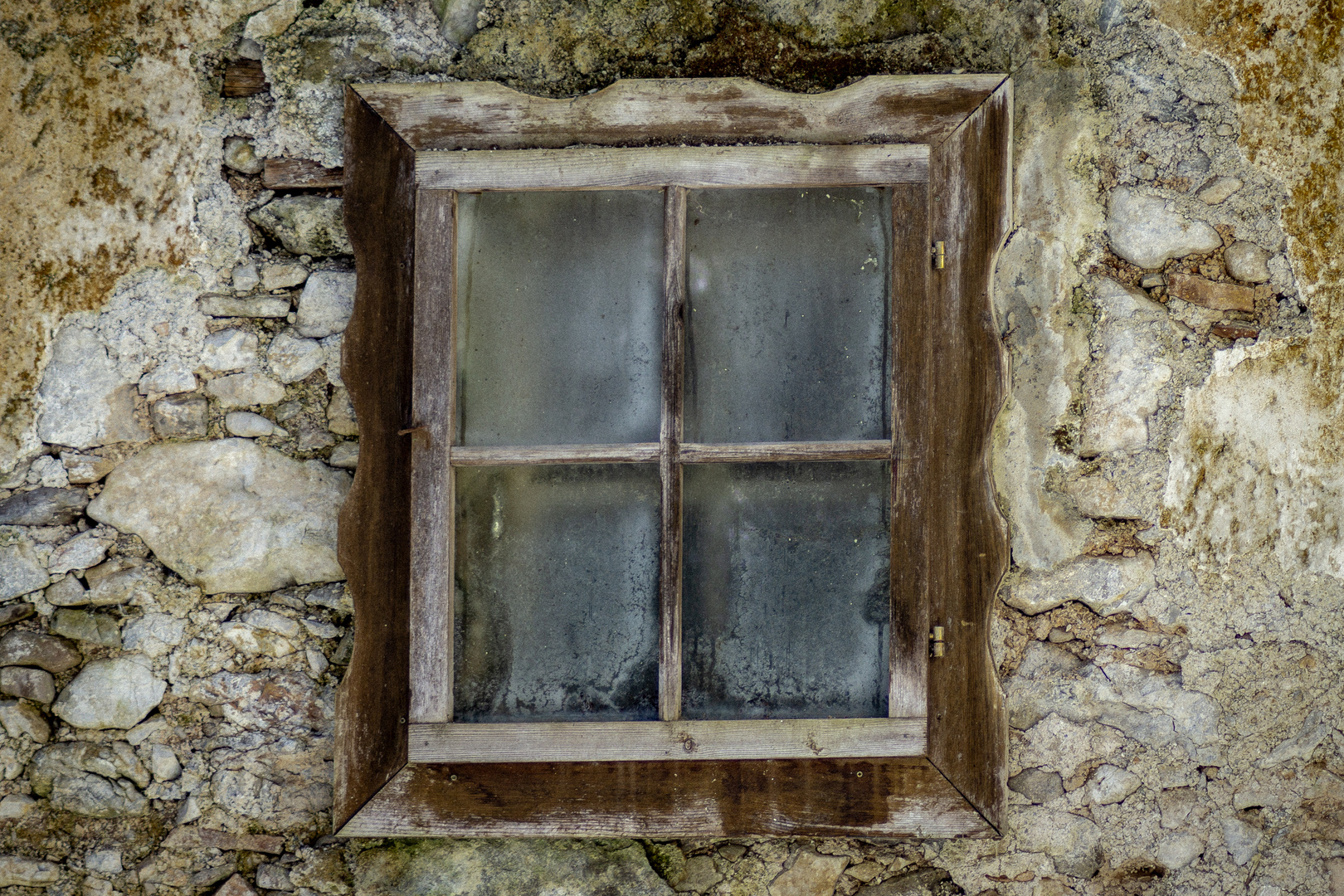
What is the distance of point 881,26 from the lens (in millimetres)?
1495

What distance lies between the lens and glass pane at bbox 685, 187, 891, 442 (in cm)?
141

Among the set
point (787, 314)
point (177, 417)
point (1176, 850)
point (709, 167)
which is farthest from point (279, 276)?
point (1176, 850)

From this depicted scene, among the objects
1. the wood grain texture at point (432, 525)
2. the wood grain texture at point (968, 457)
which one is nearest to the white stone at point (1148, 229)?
the wood grain texture at point (968, 457)

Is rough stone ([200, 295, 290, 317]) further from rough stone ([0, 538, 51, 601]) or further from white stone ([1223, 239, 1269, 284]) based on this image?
white stone ([1223, 239, 1269, 284])

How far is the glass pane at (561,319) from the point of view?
1410mm

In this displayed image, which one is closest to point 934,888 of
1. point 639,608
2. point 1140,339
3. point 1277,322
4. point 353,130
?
point 639,608

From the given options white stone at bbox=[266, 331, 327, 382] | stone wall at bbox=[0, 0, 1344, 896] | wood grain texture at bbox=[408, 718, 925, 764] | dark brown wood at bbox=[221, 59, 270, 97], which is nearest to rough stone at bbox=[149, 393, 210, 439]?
stone wall at bbox=[0, 0, 1344, 896]

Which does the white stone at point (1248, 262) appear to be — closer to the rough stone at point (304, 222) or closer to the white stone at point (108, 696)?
the rough stone at point (304, 222)

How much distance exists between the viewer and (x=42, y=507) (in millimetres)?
1482

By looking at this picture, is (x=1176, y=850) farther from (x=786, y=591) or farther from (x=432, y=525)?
(x=432, y=525)

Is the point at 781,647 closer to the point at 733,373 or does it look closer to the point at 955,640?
the point at 955,640

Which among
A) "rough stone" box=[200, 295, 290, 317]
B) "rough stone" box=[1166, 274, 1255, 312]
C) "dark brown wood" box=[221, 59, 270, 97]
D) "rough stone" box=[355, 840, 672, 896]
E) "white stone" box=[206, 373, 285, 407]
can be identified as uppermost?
"dark brown wood" box=[221, 59, 270, 97]

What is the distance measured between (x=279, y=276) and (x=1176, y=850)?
5.99 ft

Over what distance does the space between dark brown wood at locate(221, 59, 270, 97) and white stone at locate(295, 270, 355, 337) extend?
13.3 inches
